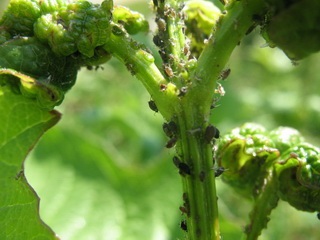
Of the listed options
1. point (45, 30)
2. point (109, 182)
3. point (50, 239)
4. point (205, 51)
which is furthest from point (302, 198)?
point (109, 182)

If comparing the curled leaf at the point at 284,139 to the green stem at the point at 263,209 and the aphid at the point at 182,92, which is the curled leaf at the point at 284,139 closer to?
the green stem at the point at 263,209

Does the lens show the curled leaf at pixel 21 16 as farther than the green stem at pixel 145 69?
Yes

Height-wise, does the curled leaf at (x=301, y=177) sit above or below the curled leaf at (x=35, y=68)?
above

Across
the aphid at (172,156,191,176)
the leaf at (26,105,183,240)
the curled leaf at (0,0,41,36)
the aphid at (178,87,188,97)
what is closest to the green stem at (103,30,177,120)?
the aphid at (178,87,188,97)

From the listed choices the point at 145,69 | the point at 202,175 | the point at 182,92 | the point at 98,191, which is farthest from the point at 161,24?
the point at 98,191

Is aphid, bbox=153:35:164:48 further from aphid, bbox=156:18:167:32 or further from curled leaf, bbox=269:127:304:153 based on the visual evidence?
curled leaf, bbox=269:127:304:153

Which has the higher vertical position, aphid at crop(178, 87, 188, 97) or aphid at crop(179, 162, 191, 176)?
aphid at crop(178, 87, 188, 97)

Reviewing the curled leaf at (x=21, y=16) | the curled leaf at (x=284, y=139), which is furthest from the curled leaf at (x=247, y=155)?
the curled leaf at (x=21, y=16)
